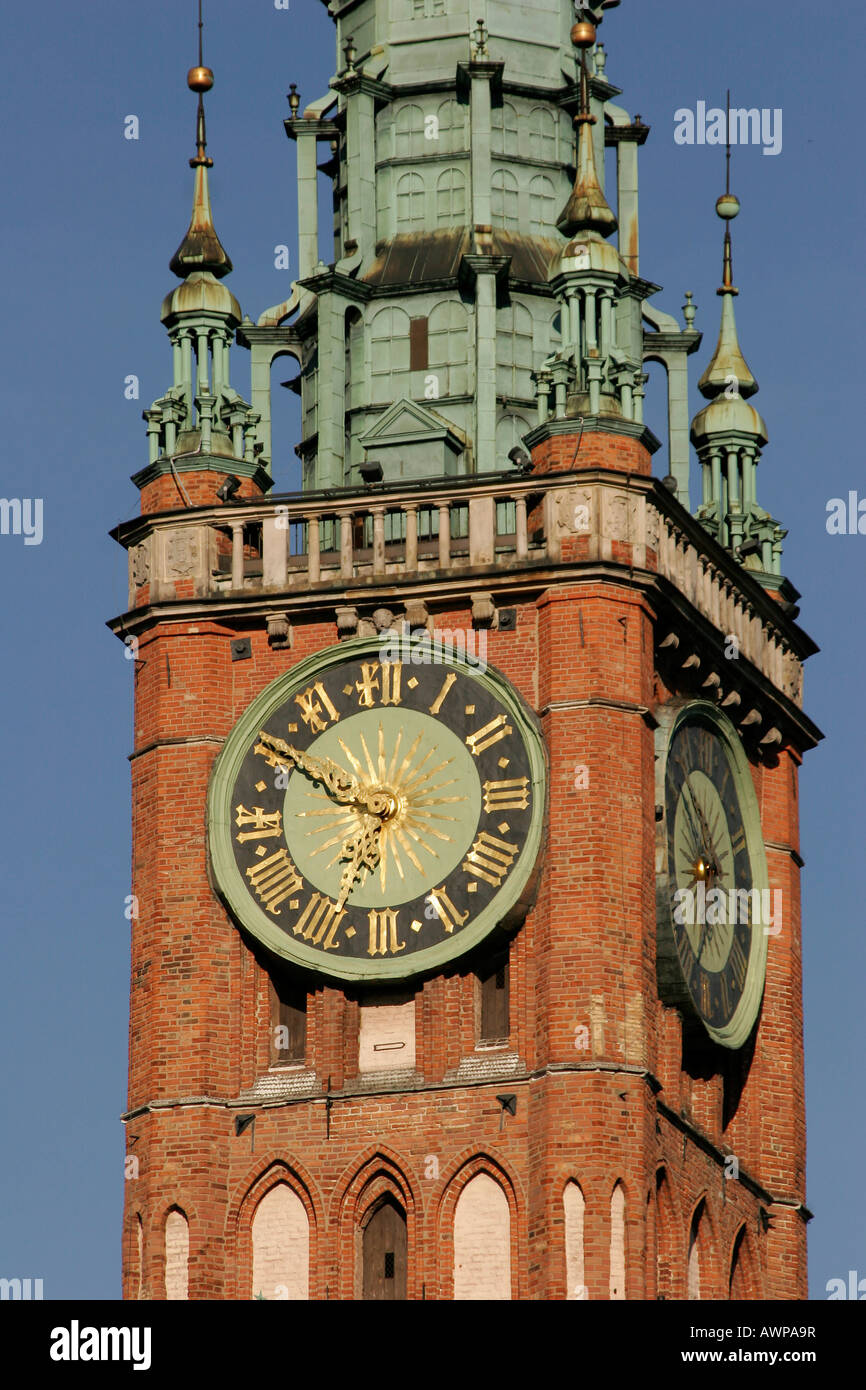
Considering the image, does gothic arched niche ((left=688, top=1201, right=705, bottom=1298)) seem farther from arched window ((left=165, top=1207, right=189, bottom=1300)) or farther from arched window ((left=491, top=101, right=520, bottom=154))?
arched window ((left=491, top=101, right=520, bottom=154))

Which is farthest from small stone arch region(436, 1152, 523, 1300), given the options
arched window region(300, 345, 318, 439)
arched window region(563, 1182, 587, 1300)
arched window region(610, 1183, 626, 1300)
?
arched window region(300, 345, 318, 439)

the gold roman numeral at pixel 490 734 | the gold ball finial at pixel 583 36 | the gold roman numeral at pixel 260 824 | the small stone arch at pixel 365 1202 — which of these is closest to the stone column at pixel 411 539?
the gold roman numeral at pixel 490 734

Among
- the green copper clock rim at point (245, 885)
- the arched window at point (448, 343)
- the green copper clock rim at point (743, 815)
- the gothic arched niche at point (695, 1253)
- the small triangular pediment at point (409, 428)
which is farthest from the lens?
the arched window at point (448, 343)

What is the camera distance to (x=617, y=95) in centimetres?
6731

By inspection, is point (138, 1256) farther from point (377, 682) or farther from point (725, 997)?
point (725, 997)

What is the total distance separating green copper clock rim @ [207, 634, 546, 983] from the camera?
2378 inches

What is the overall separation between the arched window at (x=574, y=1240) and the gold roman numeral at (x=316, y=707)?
5763 mm

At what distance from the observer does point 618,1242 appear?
58.9m

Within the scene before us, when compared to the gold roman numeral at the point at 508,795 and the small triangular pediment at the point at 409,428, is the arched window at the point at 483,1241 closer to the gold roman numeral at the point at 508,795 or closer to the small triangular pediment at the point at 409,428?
the gold roman numeral at the point at 508,795

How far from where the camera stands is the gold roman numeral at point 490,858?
199ft
